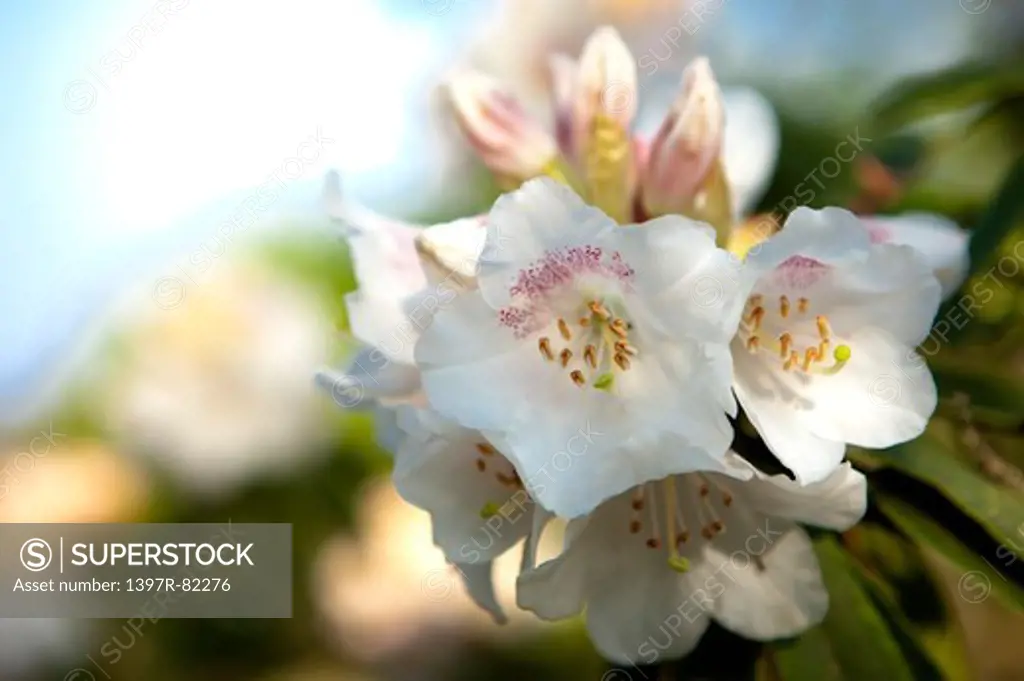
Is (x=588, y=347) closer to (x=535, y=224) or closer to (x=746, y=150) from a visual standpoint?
(x=535, y=224)

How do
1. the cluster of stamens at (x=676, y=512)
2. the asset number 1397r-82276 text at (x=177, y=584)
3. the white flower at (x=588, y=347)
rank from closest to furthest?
the white flower at (x=588, y=347)
the cluster of stamens at (x=676, y=512)
the asset number 1397r-82276 text at (x=177, y=584)

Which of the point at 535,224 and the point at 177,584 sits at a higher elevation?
the point at 535,224

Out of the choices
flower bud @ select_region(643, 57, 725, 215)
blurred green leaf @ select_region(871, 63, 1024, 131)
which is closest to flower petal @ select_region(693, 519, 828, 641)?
flower bud @ select_region(643, 57, 725, 215)

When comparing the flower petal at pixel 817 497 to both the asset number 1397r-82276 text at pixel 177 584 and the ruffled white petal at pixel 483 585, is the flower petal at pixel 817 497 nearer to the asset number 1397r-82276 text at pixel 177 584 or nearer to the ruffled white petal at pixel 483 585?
the ruffled white petal at pixel 483 585

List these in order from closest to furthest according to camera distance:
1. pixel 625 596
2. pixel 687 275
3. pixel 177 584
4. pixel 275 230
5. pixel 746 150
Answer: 1. pixel 687 275
2. pixel 625 596
3. pixel 746 150
4. pixel 177 584
5. pixel 275 230

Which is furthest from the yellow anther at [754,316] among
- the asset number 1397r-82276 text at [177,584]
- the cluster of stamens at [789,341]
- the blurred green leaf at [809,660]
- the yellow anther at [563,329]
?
the asset number 1397r-82276 text at [177,584]

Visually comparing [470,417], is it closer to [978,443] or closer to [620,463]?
[620,463]

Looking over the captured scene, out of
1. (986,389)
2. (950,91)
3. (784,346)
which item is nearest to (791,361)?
(784,346)
